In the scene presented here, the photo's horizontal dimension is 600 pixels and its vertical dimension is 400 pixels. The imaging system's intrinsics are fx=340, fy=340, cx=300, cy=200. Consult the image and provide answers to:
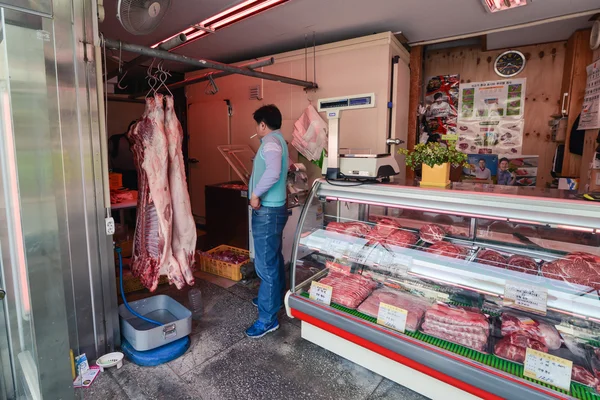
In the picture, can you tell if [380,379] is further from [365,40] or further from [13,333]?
[365,40]

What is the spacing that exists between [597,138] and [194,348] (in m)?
4.08

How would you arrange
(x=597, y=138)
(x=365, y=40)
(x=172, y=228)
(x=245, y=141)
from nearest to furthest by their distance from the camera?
1. (x=172, y=228)
2. (x=597, y=138)
3. (x=365, y=40)
4. (x=245, y=141)

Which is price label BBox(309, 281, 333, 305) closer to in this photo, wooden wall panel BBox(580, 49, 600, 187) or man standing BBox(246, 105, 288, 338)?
man standing BBox(246, 105, 288, 338)

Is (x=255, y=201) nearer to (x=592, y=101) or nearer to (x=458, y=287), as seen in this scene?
(x=458, y=287)

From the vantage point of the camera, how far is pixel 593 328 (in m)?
1.65

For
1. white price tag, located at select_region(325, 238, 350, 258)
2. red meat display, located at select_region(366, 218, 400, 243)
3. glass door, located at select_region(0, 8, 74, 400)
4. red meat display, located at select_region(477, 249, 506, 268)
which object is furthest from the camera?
white price tag, located at select_region(325, 238, 350, 258)

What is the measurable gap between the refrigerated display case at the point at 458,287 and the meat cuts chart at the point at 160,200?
951mm

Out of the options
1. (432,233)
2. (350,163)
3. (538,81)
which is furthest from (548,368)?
(538,81)

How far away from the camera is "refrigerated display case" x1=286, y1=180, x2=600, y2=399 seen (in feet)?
5.34

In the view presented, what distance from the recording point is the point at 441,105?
4852 mm

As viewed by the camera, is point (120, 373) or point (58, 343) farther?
point (120, 373)

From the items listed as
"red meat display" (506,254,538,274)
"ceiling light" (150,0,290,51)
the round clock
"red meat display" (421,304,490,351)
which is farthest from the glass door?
the round clock

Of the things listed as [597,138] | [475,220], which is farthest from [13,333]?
[597,138]

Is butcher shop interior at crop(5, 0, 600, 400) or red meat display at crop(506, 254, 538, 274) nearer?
butcher shop interior at crop(5, 0, 600, 400)
